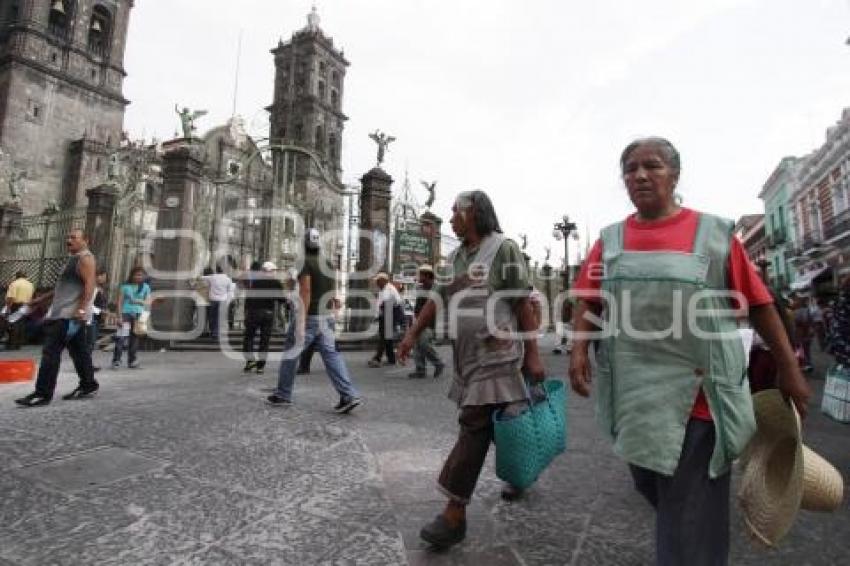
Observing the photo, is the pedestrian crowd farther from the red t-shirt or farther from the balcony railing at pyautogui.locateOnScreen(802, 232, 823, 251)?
the balcony railing at pyautogui.locateOnScreen(802, 232, 823, 251)

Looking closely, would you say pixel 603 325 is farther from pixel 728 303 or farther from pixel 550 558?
pixel 550 558

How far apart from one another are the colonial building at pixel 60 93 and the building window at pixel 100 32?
7 cm

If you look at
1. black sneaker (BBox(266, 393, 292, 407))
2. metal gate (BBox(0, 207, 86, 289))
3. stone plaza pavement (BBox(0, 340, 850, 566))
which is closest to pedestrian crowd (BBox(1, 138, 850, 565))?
stone plaza pavement (BBox(0, 340, 850, 566))

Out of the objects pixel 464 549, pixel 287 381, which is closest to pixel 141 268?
pixel 287 381

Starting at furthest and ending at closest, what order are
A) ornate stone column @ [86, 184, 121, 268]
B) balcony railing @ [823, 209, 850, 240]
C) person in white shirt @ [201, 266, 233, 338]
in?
1. balcony railing @ [823, 209, 850, 240]
2. ornate stone column @ [86, 184, 121, 268]
3. person in white shirt @ [201, 266, 233, 338]

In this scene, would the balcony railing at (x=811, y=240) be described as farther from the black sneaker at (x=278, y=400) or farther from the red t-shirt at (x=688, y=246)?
the red t-shirt at (x=688, y=246)

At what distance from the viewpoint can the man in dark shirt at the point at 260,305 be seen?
8.10 meters

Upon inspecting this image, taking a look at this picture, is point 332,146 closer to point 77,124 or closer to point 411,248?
point 77,124

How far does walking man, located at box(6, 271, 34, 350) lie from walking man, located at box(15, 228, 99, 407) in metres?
6.68

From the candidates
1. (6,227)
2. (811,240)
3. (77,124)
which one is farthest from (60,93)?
(811,240)

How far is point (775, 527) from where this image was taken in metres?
1.66

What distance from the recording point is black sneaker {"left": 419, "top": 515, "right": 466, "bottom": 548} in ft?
7.29

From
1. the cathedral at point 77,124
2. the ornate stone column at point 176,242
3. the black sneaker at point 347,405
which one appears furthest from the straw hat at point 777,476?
the cathedral at point 77,124

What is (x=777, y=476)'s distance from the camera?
5.93 ft
